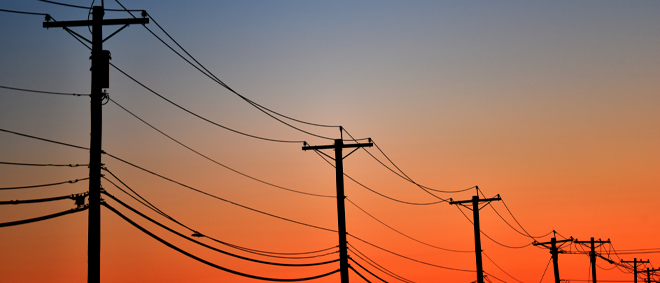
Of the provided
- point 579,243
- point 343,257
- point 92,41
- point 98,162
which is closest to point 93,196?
point 98,162

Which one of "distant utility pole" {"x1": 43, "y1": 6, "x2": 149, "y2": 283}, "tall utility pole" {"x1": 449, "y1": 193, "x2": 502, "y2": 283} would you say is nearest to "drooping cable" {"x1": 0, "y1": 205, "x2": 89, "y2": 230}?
"distant utility pole" {"x1": 43, "y1": 6, "x2": 149, "y2": 283}

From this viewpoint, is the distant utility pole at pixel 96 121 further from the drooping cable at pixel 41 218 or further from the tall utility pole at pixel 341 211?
the tall utility pole at pixel 341 211

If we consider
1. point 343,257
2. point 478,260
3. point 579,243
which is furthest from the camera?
point 579,243

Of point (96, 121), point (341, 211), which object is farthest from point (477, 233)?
point (96, 121)

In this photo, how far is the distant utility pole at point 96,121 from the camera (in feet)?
62.0

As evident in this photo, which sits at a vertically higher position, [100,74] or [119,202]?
Result: [100,74]

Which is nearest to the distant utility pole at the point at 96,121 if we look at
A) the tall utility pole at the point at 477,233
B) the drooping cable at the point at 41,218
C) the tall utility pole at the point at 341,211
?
the drooping cable at the point at 41,218

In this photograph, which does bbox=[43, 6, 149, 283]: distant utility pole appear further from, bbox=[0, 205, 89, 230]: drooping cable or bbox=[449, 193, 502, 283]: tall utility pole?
bbox=[449, 193, 502, 283]: tall utility pole

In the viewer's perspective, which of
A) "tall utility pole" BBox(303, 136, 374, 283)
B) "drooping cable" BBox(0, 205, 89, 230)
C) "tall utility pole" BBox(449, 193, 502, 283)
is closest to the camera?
"drooping cable" BBox(0, 205, 89, 230)

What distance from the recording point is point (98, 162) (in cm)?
1927

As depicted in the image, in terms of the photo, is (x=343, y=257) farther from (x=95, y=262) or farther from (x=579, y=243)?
(x=579, y=243)

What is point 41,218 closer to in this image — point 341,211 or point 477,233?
point 341,211

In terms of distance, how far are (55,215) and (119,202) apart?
6.07ft

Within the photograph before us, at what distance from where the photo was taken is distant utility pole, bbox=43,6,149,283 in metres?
18.9
